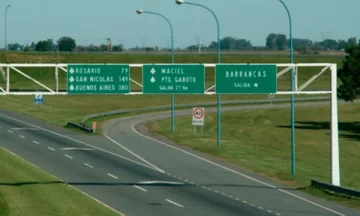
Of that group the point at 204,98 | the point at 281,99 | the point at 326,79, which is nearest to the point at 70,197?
the point at 281,99

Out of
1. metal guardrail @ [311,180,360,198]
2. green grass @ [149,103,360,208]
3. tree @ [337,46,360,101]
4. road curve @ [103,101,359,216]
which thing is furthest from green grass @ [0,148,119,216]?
tree @ [337,46,360,101]

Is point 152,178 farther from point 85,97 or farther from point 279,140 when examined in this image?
point 85,97

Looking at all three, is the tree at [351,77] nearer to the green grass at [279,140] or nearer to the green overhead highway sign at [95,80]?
the green grass at [279,140]

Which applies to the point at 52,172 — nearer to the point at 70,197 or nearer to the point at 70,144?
the point at 70,197

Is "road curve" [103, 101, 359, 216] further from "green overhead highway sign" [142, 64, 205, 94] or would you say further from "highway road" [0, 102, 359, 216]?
"green overhead highway sign" [142, 64, 205, 94]

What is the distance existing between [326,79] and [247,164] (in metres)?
109

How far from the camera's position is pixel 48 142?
67375mm

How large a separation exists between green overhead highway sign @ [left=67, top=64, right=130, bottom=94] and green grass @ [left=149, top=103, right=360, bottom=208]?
9583mm

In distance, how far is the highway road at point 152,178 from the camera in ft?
120

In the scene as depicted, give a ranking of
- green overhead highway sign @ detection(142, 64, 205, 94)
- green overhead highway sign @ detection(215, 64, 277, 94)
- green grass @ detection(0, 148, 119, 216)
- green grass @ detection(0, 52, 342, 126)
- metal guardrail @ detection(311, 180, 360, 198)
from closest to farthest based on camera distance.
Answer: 1. green grass @ detection(0, 148, 119, 216)
2. metal guardrail @ detection(311, 180, 360, 198)
3. green overhead highway sign @ detection(142, 64, 205, 94)
4. green overhead highway sign @ detection(215, 64, 277, 94)
5. green grass @ detection(0, 52, 342, 126)

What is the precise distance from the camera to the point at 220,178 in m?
46.7

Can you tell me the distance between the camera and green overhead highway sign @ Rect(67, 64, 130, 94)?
44.0m

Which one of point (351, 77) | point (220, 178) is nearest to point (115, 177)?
point (220, 178)

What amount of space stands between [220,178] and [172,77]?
5.92 meters
